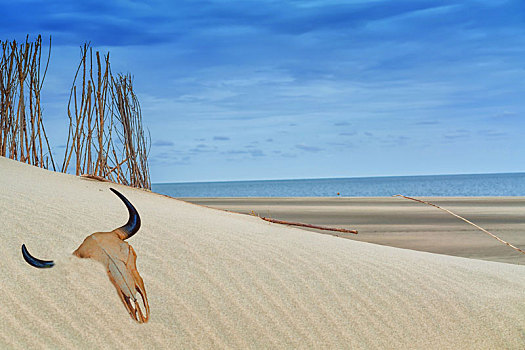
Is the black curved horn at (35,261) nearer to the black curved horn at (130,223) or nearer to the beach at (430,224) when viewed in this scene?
the black curved horn at (130,223)

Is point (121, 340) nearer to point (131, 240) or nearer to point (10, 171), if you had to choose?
point (131, 240)

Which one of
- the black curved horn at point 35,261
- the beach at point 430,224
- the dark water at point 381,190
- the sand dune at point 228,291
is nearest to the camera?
the sand dune at point 228,291

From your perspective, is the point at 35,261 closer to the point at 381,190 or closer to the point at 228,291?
the point at 228,291

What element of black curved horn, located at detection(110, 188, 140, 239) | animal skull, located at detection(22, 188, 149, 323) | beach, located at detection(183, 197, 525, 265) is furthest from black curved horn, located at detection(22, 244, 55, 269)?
beach, located at detection(183, 197, 525, 265)

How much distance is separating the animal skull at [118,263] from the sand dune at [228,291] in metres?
0.03

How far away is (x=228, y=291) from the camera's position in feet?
6.15

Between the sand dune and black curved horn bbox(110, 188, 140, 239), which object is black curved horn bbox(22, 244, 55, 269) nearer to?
the sand dune

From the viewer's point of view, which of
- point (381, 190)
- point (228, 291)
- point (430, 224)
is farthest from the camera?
point (381, 190)

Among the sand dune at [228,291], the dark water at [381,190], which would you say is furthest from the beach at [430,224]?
the dark water at [381,190]

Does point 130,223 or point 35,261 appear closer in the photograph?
point 35,261

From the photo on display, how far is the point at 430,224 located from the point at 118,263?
570cm

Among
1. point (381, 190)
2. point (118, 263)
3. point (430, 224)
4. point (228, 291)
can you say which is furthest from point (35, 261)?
point (381, 190)

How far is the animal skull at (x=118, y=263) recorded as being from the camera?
1.67 m

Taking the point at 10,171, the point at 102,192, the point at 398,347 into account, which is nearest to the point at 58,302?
the point at 398,347
